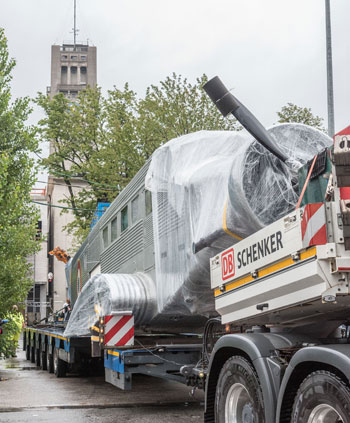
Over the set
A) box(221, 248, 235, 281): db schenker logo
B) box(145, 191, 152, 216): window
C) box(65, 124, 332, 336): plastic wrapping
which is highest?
box(145, 191, 152, 216): window

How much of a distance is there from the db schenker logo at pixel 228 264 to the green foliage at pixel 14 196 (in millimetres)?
10260

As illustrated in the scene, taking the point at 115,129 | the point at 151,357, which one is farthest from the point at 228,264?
the point at 115,129

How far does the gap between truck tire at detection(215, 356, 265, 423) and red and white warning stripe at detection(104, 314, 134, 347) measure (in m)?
3.22

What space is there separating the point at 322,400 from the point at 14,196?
41.0 ft

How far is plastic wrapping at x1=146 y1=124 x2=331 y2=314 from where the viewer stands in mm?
6098

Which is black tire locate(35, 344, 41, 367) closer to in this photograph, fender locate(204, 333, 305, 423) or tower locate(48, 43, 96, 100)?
fender locate(204, 333, 305, 423)

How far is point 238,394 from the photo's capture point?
5.14m

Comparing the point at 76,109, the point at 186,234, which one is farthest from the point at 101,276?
the point at 76,109

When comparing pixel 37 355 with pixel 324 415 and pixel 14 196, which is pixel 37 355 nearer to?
pixel 14 196

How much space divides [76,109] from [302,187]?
2667 cm

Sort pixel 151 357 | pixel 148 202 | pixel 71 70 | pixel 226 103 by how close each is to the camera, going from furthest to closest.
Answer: pixel 71 70 < pixel 148 202 < pixel 151 357 < pixel 226 103

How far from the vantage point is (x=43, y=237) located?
17.2 m

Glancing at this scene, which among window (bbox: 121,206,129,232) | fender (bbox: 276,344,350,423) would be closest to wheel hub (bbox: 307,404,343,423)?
fender (bbox: 276,344,350,423)

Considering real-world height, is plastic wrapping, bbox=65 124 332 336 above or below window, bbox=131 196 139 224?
below
